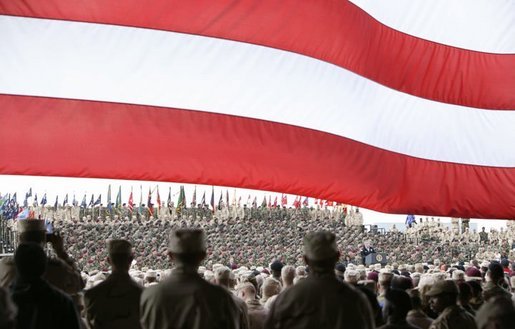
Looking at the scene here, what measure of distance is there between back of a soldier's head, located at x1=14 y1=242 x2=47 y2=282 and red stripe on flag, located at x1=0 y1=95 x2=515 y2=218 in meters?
4.39

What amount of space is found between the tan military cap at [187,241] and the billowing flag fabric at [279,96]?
4.42 m

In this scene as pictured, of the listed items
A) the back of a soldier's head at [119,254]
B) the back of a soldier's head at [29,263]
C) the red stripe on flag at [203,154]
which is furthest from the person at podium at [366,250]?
the back of a soldier's head at [29,263]

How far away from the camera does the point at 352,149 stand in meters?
10.4

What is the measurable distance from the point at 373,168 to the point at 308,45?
144cm

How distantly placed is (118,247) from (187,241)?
0.84 metres

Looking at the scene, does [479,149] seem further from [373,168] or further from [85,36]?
[85,36]

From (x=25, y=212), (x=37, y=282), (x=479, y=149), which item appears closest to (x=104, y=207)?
(x=25, y=212)

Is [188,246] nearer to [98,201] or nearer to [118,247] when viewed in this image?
[118,247]

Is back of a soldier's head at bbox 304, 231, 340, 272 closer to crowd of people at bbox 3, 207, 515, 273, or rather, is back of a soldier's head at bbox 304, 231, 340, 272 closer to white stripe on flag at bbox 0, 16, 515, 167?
white stripe on flag at bbox 0, 16, 515, 167

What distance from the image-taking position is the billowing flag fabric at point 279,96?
357 inches

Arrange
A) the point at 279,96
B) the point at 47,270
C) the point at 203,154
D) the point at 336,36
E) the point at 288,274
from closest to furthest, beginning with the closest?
1. the point at 47,270
2. the point at 288,274
3. the point at 203,154
4. the point at 279,96
5. the point at 336,36

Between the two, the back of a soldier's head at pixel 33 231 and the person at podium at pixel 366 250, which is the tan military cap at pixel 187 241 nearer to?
the back of a soldier's head at pixel 33 231

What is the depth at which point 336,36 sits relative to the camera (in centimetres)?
1026

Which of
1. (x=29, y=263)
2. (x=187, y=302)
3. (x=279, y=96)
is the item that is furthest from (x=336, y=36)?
(x=29, y=263)
